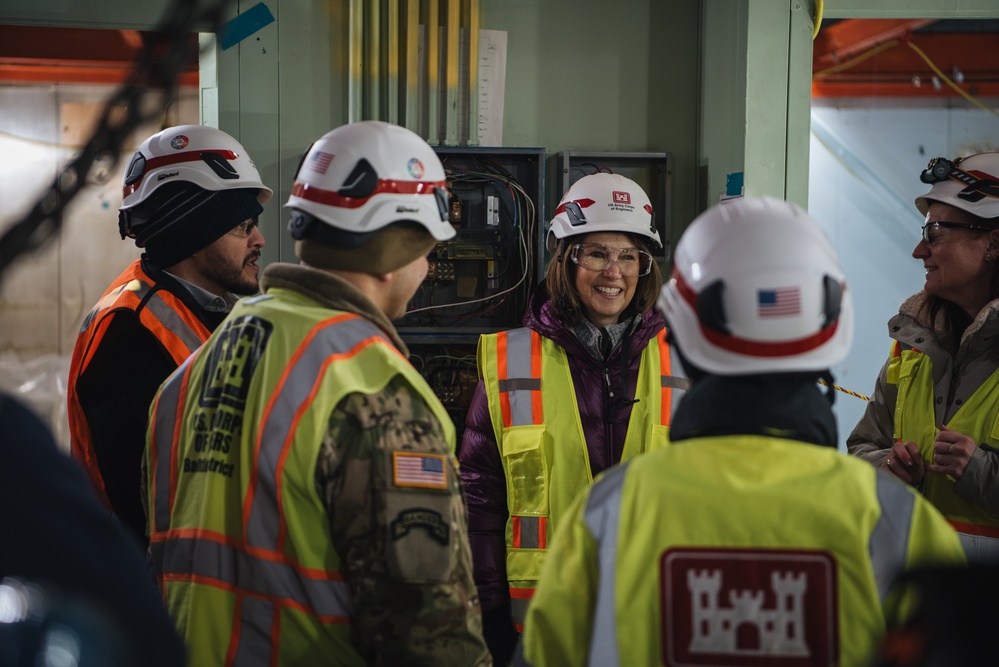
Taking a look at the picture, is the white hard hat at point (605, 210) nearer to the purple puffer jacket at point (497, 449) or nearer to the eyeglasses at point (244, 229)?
the purple puffer jacket at point (497, 449)

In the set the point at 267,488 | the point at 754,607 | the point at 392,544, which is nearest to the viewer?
the point at 754,607

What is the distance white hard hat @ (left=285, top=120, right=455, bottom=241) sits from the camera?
6.14ft

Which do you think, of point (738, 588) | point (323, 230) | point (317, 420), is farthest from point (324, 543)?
point (738, 588)

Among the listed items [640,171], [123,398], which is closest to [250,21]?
[640,171]

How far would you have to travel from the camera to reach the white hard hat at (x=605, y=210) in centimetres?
312

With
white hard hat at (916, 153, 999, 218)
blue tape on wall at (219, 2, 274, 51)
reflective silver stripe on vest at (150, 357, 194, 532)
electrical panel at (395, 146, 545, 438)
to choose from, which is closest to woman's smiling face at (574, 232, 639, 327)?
white hard hat at (916, 153, 999, 218)

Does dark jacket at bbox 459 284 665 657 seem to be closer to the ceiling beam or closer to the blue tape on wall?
the blue tape on wall

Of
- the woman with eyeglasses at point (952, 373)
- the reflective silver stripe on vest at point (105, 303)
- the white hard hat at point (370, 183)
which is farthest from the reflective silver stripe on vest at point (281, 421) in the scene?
the woman with eyeglasses at point (952, 373)

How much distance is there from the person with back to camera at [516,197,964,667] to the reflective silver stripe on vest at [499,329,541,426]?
1.33 meters

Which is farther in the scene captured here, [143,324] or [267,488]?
[143,324]

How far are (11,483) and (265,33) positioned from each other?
12.3ft

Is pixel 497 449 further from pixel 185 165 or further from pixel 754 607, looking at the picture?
pixel 754 607

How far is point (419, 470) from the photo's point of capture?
1.63 m

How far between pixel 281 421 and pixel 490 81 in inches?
121
